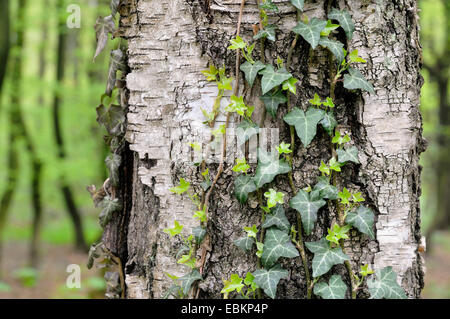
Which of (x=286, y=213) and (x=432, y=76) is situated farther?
(x=432, y=76)

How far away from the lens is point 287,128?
4.36ft

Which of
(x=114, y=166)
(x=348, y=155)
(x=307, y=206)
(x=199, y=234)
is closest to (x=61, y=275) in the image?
(x=114, y=166)

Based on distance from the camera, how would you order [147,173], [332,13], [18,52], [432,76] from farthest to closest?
[432,76] < [18,52] < [147,173] < [332,13]

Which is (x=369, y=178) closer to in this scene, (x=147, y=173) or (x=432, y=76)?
(x=147, y=173)

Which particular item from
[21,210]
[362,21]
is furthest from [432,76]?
[21,210]

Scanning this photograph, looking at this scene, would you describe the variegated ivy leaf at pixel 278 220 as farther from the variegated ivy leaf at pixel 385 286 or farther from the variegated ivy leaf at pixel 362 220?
the variegated ivy leaf at pixel 385 286

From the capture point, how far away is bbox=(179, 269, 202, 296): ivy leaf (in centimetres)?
136

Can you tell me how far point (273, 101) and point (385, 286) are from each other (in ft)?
2.44

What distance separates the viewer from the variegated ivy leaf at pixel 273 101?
1.30m

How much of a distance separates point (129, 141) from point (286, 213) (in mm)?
678

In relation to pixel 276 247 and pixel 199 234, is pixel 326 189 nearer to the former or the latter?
pixel 276 247

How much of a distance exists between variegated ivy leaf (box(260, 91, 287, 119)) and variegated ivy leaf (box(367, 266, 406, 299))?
663mm

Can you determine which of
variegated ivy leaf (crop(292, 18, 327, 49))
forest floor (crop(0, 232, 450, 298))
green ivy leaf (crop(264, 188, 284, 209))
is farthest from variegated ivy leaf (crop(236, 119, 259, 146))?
forest floor (crop(0, 232, 450, 298))

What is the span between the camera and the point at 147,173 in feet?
4.86
